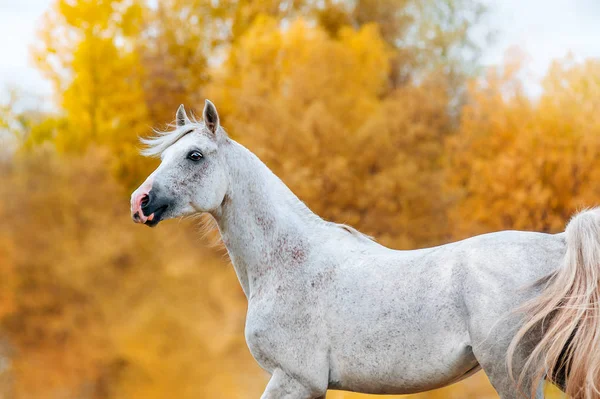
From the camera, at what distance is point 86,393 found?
13.5 meters

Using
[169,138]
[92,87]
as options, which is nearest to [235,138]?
[92,87]

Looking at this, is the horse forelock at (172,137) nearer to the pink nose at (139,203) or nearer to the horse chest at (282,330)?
the pink nose at (139,203)

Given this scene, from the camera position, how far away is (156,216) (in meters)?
3.73

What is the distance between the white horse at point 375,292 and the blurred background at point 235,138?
5.67 m

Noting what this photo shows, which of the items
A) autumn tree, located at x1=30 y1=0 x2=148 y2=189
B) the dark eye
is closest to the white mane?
the dark eye

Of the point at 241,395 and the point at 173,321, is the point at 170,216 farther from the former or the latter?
the point at 173,321

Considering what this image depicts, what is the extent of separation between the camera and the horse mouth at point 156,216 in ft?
12.1

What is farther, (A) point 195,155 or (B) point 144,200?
(A) point 195,155

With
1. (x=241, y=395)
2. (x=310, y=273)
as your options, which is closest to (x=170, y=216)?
(x=310, y=273)

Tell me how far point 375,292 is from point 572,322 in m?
0.96

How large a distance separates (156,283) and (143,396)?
2342mm

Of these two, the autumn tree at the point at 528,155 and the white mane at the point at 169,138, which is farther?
the autumn tree at the point at 528,155

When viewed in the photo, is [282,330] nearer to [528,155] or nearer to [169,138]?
[169,138]

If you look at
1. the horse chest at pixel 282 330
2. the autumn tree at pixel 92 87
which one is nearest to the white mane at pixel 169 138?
the horse chest at pixel 282 330
